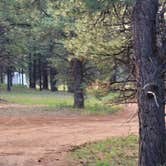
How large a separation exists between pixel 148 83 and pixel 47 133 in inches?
360

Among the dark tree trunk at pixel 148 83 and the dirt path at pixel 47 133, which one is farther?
the dirt path at pixel 47 133

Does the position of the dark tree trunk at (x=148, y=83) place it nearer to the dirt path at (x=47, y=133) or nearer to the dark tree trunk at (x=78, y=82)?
A: the dirt path at (x=47, y=133)

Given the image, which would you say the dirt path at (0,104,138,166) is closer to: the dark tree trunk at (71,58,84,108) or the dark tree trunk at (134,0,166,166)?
the dark tree trunk at (71,58,84,108)

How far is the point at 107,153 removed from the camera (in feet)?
42.5

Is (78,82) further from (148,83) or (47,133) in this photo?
(148,83)

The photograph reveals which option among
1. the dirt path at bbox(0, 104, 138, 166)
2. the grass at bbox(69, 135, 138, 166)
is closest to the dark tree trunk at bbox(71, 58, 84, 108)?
the dirt path at bbox(0, 104, 138, 166)

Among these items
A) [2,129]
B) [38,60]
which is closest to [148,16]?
[2,129]

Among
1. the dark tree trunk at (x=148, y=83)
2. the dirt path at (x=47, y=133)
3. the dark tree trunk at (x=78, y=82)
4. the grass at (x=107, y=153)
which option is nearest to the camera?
the dark tree trunk at (x=148, y=83)

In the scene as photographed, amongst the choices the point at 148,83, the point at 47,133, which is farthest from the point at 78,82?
the point at 148,83

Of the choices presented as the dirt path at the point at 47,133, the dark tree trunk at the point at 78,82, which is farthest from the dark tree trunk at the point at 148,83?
the dark tree trunk at the point at 78,82

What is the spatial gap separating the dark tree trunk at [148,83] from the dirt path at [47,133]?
2.95 metres

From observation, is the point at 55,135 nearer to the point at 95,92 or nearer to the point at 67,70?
the point at 95,92

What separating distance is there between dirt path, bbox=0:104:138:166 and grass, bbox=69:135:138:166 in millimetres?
353

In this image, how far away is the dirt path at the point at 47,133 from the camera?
1260 centimetres
